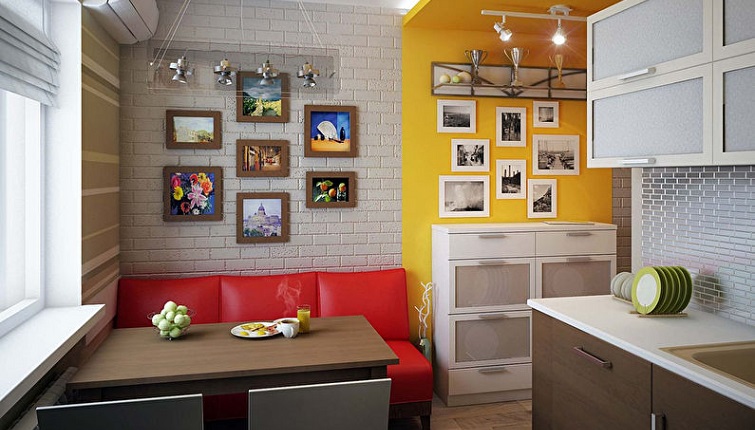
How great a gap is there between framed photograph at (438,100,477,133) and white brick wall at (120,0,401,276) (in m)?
0.33

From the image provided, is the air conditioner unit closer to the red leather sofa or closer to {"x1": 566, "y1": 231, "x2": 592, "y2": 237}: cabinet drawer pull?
the red leather sofa

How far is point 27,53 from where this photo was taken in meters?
2.46

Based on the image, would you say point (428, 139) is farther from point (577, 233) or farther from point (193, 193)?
point (193, 193)

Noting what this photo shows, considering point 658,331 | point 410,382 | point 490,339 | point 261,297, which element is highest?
point 658,331

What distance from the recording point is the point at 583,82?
4.78 m

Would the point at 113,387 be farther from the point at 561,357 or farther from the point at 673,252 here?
the point at 673,252

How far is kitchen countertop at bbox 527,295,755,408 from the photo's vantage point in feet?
6.02

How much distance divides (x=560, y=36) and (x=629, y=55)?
1042mm

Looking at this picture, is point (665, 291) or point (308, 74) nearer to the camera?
point (308, 74)

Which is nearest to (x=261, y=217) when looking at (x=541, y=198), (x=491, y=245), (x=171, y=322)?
(x=171, y=322)

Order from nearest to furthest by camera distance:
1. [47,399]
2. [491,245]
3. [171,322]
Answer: [47,399]
[171,322]
[491,245]

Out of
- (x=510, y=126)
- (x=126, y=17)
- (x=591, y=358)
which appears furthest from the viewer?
(x=510, y=126)

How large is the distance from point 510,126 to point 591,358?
2.53 metres

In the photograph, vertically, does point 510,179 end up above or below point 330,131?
below
